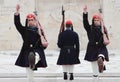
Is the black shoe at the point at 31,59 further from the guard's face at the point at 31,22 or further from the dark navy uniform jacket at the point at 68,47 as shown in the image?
the dark navy uniform jacket at the point at 68,47

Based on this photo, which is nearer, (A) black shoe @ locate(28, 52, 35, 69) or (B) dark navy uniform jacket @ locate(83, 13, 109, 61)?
(A) black shoe @ locate(28, 52, 35, 69)

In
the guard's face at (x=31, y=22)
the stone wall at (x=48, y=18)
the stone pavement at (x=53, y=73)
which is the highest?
the guard's face at (x=31, y=22)

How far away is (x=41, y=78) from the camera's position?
45.3ft

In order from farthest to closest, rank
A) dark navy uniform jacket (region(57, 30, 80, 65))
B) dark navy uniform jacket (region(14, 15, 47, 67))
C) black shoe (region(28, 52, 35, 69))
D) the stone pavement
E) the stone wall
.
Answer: the stone wall
the stone pavement
dark navy uniform jacket (region(57, 30, 80, 65))
dark navy uniform jacket (region(14, 15, 47, 67))
black shoe (region(28, 52, 35, 69))

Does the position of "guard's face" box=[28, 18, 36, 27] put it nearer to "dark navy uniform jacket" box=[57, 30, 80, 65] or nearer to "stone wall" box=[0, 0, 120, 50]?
"dark navy uniform jacket" box=[57, 30, 80, 65]

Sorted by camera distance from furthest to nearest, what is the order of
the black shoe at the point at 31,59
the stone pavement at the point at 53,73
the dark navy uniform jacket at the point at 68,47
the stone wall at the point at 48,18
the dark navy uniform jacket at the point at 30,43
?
1. the stone wall at the point at 48,18
2. the stone pavement at the point at 53,73
3. the dark navy uniform jacket at the point at 68,47
4. the dark navy uniform jacket at the point at 30,43
5. the black shoe at the point at 31,59

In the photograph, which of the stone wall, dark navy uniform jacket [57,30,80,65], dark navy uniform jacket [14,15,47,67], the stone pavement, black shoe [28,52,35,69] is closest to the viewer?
black shoe [28,52,35,69]

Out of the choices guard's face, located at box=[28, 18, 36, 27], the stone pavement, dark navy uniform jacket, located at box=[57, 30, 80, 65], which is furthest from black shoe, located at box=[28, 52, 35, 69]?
the stone pavement

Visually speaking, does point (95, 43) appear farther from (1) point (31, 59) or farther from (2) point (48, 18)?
(2) point (48, 18)

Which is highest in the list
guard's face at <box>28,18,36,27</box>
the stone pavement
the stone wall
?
guard's face at <box>28,18,36,27</box>

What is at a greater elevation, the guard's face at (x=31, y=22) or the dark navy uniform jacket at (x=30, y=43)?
the guard's face at (x=31, y=22)

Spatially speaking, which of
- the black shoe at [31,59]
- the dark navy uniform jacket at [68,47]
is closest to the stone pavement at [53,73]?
the dark navy uniform jacket at [68,47]

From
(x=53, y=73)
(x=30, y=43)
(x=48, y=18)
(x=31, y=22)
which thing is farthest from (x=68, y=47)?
(x=48, y=18)

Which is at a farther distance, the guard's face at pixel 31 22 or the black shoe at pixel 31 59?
the guard's face at pixel 31 22
